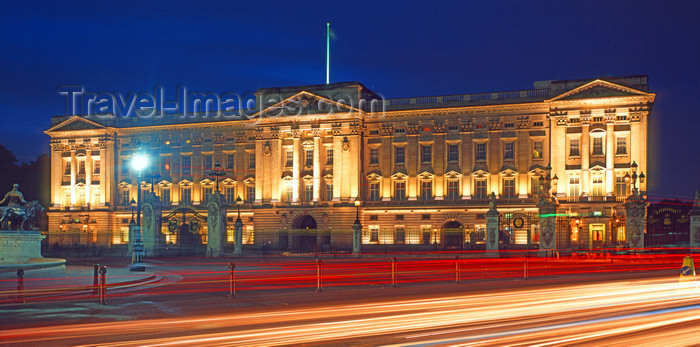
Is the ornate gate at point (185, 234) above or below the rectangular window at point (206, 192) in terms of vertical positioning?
below

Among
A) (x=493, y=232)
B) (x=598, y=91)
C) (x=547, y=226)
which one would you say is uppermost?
(x=598, y=91)

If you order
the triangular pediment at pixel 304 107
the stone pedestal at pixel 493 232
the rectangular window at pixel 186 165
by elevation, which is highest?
the triangular pediment at pixel 304 107

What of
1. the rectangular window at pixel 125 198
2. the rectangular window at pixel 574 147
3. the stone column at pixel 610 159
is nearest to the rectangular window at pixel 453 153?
the rectangular window at pixel 574 147

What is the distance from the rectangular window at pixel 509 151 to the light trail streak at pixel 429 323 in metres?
49.9

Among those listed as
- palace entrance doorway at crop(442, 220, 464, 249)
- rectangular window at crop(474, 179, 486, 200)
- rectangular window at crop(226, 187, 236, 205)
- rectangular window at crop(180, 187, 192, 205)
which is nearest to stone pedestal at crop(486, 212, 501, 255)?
palace entrance doorway at crop(442, 220, 464, 249)

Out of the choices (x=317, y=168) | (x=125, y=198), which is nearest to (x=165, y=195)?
(x=125, y=198)

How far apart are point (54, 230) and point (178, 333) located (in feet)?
253

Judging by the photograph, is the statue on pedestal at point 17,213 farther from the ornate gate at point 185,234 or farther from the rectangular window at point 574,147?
the rectangular window at point 574,147

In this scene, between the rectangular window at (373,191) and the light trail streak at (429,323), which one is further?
the rectangular window at (373,191)

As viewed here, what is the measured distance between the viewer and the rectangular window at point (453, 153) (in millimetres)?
72312

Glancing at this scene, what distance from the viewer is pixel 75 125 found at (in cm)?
8506

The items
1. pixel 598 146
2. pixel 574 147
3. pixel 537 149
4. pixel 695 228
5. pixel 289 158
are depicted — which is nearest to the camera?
pixel 695 228

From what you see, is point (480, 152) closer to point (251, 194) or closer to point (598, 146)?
point (598, 146)

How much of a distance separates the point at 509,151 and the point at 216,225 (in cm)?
3014
